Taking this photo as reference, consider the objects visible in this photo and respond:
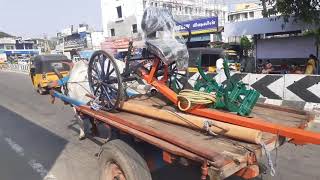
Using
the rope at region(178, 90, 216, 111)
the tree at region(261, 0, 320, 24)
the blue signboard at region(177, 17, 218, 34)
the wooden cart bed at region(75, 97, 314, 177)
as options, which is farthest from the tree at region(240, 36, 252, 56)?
the rope at region(178, 90, 216, 111)

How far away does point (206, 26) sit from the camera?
31.9 m

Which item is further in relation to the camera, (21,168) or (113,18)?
(113,18)

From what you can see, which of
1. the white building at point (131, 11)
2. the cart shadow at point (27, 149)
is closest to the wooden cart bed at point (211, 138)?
the cart shadow at point (27, 149)

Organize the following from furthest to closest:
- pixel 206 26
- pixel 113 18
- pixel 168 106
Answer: pixel 113 18 → pixel 206 26 → pixel 168 106

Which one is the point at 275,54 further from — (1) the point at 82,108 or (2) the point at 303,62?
(1) the point at 82,108

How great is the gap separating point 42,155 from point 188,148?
431 centimetres

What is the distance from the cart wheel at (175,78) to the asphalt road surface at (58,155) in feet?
3.94

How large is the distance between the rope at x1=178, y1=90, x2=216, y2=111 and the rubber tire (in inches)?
29.1

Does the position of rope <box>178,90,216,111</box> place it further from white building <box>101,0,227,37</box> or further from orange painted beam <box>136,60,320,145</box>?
white building <box>101,0,227,37</box>

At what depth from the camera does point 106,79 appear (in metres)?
5.31

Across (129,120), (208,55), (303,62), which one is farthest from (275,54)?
(129,120)

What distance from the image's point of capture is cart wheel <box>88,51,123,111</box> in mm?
4910

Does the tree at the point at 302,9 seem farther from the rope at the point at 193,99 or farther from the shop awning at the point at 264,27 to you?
the rope at the point at 193,99

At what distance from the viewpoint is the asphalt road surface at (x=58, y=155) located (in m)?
5.53
